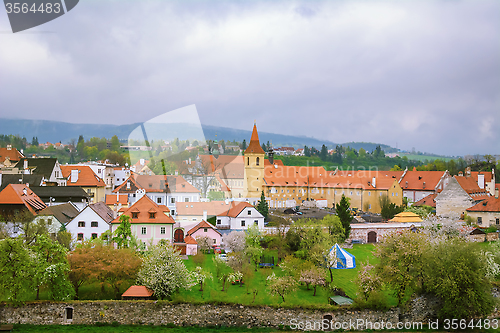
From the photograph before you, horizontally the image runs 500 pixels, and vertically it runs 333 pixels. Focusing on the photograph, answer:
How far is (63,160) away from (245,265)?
126 metres

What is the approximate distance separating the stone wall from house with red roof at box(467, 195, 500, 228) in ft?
118

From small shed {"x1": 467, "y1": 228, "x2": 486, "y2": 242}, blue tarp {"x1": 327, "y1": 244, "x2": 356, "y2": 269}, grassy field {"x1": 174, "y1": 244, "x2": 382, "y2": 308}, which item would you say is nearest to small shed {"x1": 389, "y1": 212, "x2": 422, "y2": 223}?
small shed {"x1": 467, "y1": 228, "x2": 486, "y2": 242}

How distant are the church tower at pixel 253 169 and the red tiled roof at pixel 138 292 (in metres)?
58.8

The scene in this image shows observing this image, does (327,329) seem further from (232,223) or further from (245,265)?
(232,223)

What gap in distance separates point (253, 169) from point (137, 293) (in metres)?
60.5

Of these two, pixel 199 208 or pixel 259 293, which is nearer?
pixel 259 293

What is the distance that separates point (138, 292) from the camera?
25859mm

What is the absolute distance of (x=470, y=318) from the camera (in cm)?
2472

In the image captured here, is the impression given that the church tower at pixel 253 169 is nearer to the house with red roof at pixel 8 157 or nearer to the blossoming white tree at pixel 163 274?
the house with red roof at pixel 8 157

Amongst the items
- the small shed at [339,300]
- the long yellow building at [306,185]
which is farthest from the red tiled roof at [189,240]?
the long yellow building at [306,185]

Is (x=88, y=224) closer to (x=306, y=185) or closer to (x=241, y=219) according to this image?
(x=241, y=219)

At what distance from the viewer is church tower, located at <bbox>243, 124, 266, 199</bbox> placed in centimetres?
8489

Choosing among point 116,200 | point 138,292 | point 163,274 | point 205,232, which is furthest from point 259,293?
point 116,200

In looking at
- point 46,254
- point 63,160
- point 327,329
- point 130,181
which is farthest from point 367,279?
point 63,160
